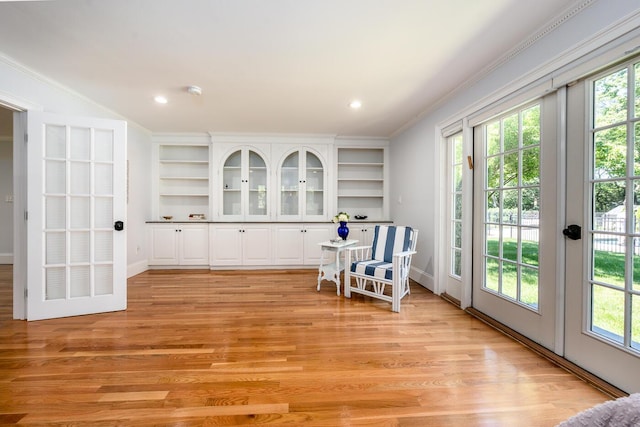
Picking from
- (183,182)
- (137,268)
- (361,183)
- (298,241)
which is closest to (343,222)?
(298,241)

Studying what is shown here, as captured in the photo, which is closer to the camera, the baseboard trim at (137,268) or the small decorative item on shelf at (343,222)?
the small decorative item on shelf at (343,222)

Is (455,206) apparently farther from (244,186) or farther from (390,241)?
(244,186)

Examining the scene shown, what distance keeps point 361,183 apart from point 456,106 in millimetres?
2602

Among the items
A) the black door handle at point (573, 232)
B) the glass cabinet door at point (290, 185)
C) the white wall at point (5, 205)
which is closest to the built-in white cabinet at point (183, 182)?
the glass cabinet door at point (290, 185)

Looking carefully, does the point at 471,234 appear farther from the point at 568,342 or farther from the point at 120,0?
the point at 120,0

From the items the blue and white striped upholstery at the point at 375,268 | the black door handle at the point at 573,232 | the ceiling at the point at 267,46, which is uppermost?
the ceiling at the point at 267,46

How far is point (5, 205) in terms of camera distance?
213 inches

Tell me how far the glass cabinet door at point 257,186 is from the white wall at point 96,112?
70.2 inches

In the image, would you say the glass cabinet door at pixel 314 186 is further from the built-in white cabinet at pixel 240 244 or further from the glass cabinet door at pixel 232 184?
the glass cabinet door at pixel 232 184

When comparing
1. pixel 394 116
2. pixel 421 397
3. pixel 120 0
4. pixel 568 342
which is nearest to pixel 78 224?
pixel 120 0

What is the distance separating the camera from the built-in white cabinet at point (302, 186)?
522 cm

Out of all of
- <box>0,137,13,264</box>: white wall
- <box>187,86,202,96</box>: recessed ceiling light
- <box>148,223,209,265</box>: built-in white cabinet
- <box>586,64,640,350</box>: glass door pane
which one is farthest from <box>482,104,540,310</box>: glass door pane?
<box>0,137,13,264</box>: white wall

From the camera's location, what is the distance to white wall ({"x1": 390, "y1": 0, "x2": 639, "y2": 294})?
1.71 meters

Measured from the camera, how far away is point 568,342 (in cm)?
196
